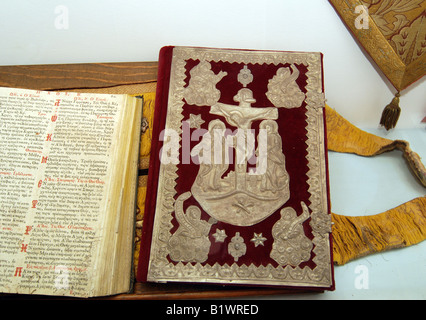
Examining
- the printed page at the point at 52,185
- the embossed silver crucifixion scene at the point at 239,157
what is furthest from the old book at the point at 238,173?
the printed page at the point at 52,185

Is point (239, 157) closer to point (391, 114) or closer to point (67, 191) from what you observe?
point (67, 191)

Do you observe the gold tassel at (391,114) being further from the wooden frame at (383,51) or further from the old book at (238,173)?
the old book at (238,173)

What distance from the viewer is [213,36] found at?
160 centimetres

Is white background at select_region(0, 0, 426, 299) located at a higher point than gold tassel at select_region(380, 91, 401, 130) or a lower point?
higher

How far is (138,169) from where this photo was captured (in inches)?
50.5

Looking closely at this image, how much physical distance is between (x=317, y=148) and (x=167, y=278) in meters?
0.74

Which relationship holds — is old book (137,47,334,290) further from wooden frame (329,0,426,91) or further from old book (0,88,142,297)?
wooden frame (329,0,426,91)

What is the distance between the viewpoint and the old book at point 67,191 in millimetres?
1087

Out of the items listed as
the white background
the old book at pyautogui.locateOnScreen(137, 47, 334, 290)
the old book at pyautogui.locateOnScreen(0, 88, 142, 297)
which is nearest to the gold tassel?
the white background

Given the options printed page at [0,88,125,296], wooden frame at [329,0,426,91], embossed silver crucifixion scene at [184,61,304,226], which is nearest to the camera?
printed page at [0,88,125,296]

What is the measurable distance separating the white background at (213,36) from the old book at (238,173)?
210 millimetres

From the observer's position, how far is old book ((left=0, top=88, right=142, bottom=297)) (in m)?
1.09

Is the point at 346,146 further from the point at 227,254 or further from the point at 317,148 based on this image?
the point at 227,254

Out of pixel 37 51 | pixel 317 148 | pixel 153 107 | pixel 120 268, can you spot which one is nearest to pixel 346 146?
pixel 317 148
